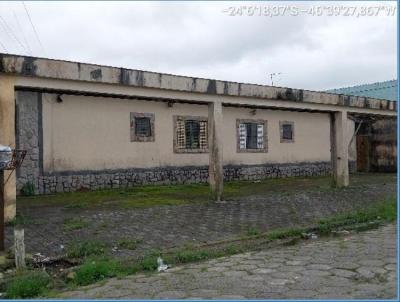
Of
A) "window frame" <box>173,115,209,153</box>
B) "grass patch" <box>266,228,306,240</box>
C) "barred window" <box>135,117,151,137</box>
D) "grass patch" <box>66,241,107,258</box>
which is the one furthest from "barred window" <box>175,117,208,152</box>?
"grass patch" <box>66,241,107,258</box>

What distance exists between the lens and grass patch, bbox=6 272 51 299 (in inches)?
192

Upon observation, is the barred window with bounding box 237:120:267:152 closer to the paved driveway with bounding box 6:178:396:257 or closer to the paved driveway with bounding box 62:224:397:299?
the paved driveway with bounding box 6:178:396:257

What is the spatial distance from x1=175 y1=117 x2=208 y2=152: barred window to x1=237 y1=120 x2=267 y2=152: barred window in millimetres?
1688

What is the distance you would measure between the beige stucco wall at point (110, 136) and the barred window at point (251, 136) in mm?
232

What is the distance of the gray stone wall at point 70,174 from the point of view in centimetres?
1325

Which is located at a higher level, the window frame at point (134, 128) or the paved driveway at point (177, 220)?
the window frame at point (134, 128)

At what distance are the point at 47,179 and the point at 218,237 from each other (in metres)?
7.69

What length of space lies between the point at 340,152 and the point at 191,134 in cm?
546

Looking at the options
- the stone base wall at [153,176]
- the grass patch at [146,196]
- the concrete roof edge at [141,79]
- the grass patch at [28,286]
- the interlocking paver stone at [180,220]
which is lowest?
the grass patch at [28,286]

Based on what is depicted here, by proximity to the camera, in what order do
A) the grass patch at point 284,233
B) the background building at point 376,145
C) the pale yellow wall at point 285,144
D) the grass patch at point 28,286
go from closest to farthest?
the grass patch at point 28,286
the grass patch at point 284,233
the pale yellow wall at point 285,144
the background building at point 376,145

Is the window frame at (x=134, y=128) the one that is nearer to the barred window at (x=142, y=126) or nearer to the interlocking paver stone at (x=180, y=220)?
the barred window at (x=142, y=126)

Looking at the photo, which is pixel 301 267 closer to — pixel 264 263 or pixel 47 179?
pixel 264 263

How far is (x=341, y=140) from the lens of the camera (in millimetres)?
14594

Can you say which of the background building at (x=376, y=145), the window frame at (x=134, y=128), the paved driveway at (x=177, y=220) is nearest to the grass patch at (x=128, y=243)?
the paved driveway at (x=177, y=220)
